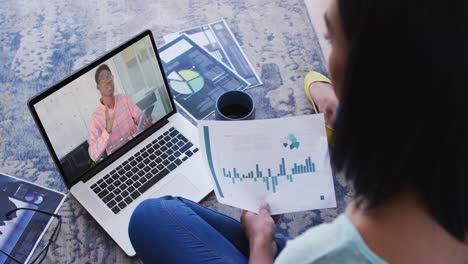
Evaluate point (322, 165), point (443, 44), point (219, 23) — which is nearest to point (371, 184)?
point (443, 44)

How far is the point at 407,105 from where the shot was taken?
0.47m

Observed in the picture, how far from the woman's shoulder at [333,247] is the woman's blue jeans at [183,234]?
0.81 ft

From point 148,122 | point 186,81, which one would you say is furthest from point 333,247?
point 186,81

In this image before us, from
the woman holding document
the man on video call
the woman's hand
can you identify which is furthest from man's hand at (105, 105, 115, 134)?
the woman holding document

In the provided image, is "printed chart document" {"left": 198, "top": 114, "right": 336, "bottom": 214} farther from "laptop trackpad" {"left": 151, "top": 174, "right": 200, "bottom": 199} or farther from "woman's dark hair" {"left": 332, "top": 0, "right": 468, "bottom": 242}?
"woman's dark hair" {"left": 332, "top": 0, "right": 468, "bottom": 242}

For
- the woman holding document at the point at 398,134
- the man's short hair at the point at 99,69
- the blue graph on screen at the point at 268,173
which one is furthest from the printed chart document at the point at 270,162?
the woman holding document at the point at 398,134

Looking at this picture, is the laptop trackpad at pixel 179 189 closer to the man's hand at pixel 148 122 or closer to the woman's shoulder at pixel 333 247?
the man's hand at pixel 148 122

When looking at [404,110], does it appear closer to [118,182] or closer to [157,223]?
[157,223]

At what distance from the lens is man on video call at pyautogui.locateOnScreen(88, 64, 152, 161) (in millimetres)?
Result: 936

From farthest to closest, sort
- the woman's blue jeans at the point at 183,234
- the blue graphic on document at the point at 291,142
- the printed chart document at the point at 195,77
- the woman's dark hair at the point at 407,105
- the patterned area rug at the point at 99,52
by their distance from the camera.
Result: the printed chart document at the point at 195,77, the patterned area rug at the point at 99,52, the blue graphic on document at the point at 291,142, the woman's blue jeans at the point at 183,234, the woman's dark hair at the point at 407,105

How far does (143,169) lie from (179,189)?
86mm

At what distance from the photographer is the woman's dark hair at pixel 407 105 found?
427 millimetres

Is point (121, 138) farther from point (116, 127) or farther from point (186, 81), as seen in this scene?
point (186, 81)

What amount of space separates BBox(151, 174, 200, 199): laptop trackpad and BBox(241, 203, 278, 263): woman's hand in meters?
0.14
